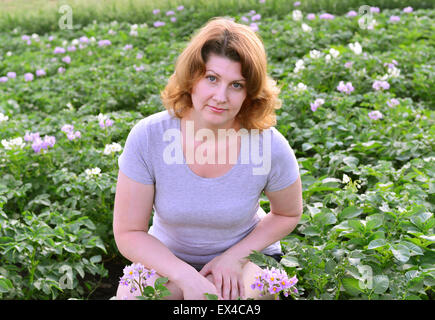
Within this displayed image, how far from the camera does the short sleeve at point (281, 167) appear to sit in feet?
6.15

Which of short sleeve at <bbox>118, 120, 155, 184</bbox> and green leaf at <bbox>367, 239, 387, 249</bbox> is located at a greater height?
short sleeve at <bbox>118, 120, 155, 184</bbox>

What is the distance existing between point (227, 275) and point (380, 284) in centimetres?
51

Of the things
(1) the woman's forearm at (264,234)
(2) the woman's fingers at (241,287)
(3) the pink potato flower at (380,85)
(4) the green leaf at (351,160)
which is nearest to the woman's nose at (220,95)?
(1) the woman's forearm at (264,234)

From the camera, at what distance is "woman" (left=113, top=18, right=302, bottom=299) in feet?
5.83

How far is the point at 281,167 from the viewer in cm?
188

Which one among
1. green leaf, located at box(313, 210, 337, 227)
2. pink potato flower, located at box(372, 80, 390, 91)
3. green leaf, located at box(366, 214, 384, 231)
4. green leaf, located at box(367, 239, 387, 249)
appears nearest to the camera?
green leaf, located at box(367, 239, 387, 249)

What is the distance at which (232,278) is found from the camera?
5.93ft

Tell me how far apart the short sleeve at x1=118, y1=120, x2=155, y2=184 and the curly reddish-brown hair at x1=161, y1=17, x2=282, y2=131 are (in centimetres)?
16

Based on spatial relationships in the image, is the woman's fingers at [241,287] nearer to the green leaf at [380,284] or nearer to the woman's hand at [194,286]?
the woman's hand at [194,286]

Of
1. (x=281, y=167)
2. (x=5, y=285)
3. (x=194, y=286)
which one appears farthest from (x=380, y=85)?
(x=5, y=285)

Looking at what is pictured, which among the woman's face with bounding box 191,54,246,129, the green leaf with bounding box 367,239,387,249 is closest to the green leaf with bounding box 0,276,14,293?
the woman's face with bounding box 191,54,246,129

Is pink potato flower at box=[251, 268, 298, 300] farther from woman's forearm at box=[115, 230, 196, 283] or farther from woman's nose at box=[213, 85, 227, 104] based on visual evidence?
woman's nose at box=[213, 85, 227, 104]

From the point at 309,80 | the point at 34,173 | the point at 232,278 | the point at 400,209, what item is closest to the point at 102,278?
the point at 34,173

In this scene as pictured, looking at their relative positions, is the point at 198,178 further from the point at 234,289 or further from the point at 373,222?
the point at 373,222
